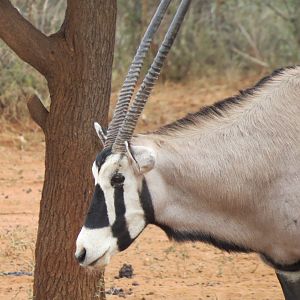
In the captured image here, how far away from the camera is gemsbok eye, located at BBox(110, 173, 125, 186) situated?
4.58 m

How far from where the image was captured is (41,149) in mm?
12438

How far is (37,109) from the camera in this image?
5.72 metres

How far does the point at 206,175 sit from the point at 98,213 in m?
0.57

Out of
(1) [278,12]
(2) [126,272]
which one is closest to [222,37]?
(1) [278,12]

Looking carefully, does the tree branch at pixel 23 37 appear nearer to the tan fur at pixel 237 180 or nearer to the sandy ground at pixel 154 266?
the tan fur at pixel 237 180

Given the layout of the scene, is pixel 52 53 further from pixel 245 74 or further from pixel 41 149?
pixel 245 74

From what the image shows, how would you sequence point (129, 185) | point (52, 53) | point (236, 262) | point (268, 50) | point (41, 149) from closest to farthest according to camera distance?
point (129, 185), point (52, 53), point (236, 262), point (41, 149), point (268, 50)

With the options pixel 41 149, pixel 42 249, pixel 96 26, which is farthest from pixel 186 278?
pixel 41 149

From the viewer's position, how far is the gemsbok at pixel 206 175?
15.1 feet

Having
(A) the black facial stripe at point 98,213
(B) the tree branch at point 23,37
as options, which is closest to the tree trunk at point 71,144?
Answer: (B) the tree branch at point 23,37

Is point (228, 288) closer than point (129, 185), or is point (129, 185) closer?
point (129, 185)

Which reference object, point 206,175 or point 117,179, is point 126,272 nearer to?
point 206,175

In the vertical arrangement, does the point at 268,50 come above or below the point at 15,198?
below

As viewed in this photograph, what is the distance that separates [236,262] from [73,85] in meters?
2.67
